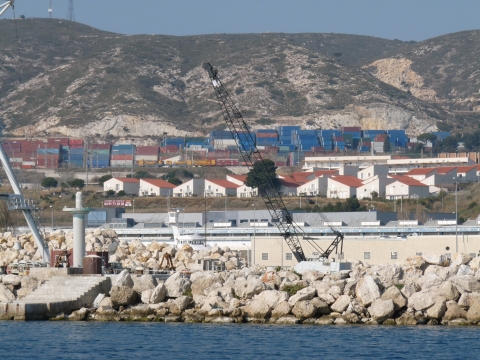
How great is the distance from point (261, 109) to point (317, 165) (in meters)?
46.6

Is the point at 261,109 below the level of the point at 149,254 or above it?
above

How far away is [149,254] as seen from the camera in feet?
185

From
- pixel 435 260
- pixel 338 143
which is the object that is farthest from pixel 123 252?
pixel 338 143

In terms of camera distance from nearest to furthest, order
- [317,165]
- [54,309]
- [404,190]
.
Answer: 1. [54,309]
2. [404,190]
3. [317,165]

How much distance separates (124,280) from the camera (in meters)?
41.5

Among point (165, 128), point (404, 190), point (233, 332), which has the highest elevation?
point (165, 128)

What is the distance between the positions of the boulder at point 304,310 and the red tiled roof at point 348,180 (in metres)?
78.2

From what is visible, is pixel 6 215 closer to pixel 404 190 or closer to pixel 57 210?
pixel 57 210

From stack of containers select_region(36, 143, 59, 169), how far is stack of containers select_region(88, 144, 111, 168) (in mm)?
4082

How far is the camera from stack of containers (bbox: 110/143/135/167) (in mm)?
153125

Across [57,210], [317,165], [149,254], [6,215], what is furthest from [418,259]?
[317,165]

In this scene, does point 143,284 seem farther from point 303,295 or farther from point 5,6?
point 5,6

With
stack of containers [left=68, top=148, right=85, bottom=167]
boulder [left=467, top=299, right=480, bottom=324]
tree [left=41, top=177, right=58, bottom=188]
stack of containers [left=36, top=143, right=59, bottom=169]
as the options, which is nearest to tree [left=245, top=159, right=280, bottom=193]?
tree [left=41, top=177, right=58, bottom=188]

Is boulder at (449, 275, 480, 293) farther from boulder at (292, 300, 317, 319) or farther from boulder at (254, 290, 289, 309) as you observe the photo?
boulder at (254, 290, 289, 309)
